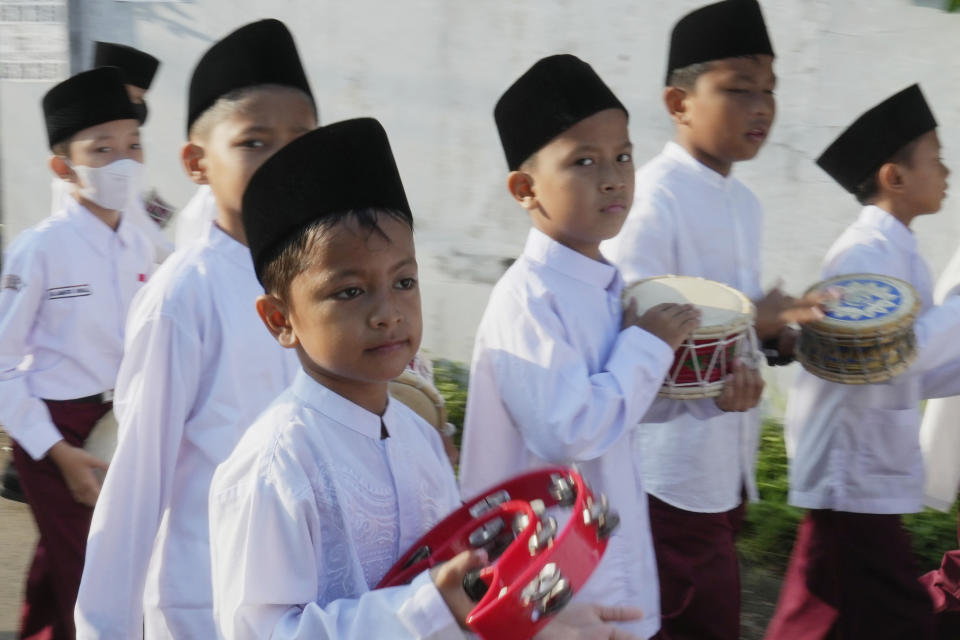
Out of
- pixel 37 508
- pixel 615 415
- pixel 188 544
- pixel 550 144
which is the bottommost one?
pixel 37 508

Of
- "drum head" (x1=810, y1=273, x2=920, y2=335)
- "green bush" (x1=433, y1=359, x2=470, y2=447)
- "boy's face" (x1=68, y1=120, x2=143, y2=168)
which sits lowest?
"green bush" (x1=433, y1=359, x2=470, y2=447)

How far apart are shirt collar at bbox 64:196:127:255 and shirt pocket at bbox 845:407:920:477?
2.70m

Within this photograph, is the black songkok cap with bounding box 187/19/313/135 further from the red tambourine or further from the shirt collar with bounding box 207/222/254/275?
the red tambourine

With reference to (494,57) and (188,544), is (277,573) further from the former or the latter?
(494,57)

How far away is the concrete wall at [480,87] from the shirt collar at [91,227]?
2.39 metres

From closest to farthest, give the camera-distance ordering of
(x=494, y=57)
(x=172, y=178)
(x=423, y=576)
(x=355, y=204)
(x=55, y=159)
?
1. (x=423, y=576)
2. (x=355, y=204)
3. (x=55, y=159)
4. (x=494, y=57)
5. (x=172, y=178)

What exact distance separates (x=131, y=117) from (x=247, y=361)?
2.36m

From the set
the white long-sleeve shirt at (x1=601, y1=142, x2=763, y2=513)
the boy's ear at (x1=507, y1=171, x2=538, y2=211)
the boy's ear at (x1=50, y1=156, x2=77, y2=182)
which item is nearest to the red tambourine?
the boy's ear at (x1=507, y1=171, x2=538, y2=211)

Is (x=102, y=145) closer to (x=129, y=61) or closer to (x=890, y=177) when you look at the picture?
(x=129, y=61)

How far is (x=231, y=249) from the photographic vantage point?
3.10 meters

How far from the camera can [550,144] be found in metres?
3.31

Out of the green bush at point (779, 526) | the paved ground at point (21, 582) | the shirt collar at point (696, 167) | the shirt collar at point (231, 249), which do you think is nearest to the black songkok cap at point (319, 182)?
the shirt collar at point (231, 249)

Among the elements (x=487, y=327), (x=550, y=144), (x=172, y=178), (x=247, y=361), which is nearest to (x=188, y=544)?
(x=247, y=361)

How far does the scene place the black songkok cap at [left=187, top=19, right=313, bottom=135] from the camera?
320 cm
